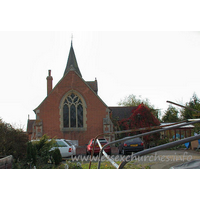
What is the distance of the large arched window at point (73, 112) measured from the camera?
2298cm

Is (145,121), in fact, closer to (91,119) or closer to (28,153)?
(91,119)

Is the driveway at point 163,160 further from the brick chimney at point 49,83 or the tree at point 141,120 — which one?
the brick chimney at point 49,83

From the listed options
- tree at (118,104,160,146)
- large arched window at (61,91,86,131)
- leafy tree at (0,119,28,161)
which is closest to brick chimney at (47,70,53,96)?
large arched window at (61,91,86,131)

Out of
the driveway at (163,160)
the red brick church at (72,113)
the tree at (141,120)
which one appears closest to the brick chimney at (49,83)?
the red brick church at (72,113)

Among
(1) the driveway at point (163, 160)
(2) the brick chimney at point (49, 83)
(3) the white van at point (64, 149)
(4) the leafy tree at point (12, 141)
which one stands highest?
(2) the brick chimney at point (49, 83)

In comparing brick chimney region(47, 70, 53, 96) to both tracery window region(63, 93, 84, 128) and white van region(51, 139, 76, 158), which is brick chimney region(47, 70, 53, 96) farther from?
white van region(51, 139, 76, 158)

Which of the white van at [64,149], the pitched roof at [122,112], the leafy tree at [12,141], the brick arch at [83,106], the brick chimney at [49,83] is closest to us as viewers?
the leafy tree at [12,141]

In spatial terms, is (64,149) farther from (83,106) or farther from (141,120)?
(141,120)

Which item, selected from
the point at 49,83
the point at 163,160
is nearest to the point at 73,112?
the point at 49,83

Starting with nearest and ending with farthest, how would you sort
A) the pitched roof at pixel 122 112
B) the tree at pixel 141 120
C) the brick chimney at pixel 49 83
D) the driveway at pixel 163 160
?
the driveway at pixel 163 160 < the tree at pixel 141 120 < the pitched roof at pixel 122 112 < the brick chimney at pixel 49 83

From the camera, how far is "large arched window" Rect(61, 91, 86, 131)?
2298 centimetres

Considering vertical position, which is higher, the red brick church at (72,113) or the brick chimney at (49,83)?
the brick chimney at (49,83)

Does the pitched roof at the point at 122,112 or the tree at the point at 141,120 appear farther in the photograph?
the pitched roof at the point at 122,112
